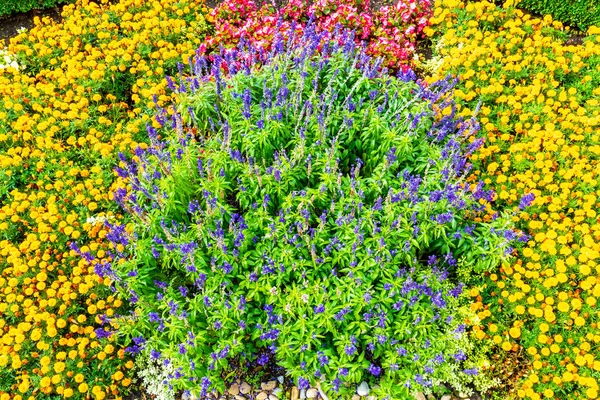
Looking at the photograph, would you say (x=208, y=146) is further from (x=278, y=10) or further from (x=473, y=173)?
(x=278, y=10)

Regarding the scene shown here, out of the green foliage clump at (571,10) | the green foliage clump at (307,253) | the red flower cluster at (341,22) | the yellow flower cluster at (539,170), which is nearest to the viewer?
the green foliage clump at (307,253)

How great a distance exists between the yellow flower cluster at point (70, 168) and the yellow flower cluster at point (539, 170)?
3.95 meters

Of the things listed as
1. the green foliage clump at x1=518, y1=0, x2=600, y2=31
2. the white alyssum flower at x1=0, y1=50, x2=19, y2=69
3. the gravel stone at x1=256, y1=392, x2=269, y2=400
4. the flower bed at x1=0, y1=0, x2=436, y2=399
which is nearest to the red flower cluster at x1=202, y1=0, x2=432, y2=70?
the flower bed at x1=0, y1=0, x2=436, y2=399

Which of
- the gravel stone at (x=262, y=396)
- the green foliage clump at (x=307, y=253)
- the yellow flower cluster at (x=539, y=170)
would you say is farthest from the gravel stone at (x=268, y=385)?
the yellow flower cluster at (x=539, y=170)

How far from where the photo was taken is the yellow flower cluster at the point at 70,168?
15.5 ft

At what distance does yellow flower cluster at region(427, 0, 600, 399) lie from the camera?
180 inches

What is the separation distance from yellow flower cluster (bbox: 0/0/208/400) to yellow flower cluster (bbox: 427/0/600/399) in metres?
3.95

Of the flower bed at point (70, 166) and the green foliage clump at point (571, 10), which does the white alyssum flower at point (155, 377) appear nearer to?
the flower bed at point (70, 166)

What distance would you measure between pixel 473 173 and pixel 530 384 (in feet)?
8.02

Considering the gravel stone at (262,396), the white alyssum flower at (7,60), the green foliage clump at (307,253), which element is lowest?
the gravel stone at (262,396)

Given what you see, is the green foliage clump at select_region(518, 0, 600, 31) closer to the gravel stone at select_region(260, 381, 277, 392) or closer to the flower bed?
the flower bed

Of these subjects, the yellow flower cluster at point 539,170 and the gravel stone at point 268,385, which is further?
the gravel stone at point 268,385

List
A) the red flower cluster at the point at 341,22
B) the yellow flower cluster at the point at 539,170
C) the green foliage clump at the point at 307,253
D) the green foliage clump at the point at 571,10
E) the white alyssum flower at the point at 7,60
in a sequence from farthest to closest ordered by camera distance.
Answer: the green foliage clump at the point at 571,10, the red flower cluster at the point at 341,22, the white alyssum flower at the point at 7,60, the yellow flower cluster at the point at 539,170, the green foliage clump at the point at 307,253

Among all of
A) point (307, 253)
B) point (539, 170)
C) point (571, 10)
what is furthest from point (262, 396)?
point (571, 10)
